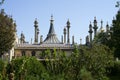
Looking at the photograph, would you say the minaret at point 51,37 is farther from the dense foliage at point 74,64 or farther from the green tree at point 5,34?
the dense foliage at point 74,64

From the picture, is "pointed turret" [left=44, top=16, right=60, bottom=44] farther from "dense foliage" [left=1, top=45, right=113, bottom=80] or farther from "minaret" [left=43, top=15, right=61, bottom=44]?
"dense foliage" [left=1, top=45, right=113, bottom=80]

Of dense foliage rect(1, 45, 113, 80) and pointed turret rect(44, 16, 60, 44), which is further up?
pointed turret rect(44, 16, 60, 44)

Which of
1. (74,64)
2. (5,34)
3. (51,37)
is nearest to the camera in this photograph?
(74,64)

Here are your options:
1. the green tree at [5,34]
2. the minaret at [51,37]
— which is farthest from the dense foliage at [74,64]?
the minaret at [51,37]

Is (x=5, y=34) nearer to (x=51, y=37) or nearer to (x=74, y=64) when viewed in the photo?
(x=74, y=64)

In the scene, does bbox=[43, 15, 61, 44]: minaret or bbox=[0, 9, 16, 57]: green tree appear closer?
bbox=[0, 9, 16, 57]: green tree

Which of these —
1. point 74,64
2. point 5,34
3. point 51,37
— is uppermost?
point 51,37

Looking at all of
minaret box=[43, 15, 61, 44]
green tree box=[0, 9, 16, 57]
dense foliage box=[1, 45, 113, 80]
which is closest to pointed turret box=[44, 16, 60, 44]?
minaret box=[43, 15, 61, 44]

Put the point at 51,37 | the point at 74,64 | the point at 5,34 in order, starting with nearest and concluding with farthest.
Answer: the point at 74,64
the point at 5,34
the point at 51,37

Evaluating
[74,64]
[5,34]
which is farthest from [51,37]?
[74,64]

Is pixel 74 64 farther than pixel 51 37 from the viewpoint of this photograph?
No

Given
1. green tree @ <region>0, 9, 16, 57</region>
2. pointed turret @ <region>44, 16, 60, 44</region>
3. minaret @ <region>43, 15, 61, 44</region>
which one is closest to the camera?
green tree @ <region>0, 9, 16, 57</region>

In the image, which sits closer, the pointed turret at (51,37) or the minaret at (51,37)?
the minaret at (51,37)

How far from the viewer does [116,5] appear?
39.8 meters
